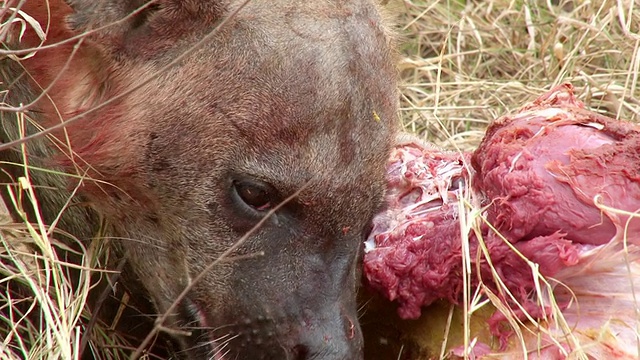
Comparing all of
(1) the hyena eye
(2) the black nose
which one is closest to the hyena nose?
(2) the black nose

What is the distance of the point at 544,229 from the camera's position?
2982mm

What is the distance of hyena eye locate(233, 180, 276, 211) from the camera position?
124 inches

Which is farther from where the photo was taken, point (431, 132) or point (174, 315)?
point (431, 132)

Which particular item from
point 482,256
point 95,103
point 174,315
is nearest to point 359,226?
point 482,256

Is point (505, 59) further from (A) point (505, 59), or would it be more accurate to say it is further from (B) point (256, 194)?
(B) point (256, 194)

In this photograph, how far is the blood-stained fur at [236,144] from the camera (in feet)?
10.3

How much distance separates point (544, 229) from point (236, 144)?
3.01 feet

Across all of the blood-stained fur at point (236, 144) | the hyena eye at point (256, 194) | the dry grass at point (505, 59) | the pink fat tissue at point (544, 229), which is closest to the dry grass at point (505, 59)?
the dry grass at point (505, 59)

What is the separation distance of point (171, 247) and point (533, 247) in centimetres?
110

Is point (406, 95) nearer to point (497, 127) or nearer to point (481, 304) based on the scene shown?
point (497, 127)

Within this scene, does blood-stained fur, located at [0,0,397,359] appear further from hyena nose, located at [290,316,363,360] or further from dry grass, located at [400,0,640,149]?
dry grass, located at [400,0,640,149]

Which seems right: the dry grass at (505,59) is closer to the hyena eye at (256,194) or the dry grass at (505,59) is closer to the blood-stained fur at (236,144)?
the blood-stained fur at (236,144)

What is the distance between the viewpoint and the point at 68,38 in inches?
124

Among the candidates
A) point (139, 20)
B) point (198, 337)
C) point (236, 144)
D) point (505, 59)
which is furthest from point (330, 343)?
point (505, 59)
